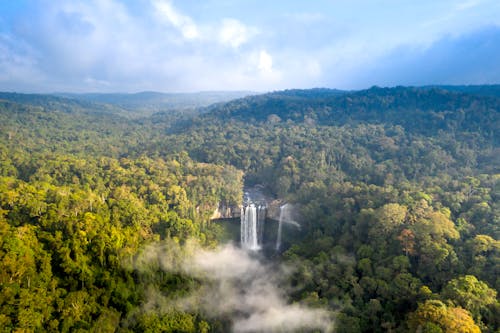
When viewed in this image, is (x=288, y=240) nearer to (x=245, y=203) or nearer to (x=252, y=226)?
(x=252, y=226)

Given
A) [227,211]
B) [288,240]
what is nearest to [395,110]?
[227,211]

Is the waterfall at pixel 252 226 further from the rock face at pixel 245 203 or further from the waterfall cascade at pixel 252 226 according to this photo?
the rock face at pixel 245 203

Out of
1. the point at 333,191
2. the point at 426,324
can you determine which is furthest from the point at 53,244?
the point at 333,191

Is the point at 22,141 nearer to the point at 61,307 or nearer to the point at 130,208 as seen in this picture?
the point at 130,208

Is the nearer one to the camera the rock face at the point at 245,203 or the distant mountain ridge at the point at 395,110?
the rock face at the point at 245,203

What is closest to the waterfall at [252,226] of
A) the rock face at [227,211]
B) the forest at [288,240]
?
the forest at [288,240]

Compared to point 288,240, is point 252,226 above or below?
above

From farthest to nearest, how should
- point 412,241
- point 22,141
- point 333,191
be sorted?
1. point 22,141
2. point 333,191
3. point 412,241

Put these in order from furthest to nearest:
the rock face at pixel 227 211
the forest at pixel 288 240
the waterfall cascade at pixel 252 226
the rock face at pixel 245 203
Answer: the rock face at pixel 227 211
the rock face at pixel 245 203
the waterfall cascade at pixel 252 226
the forest at pixel 288 240
